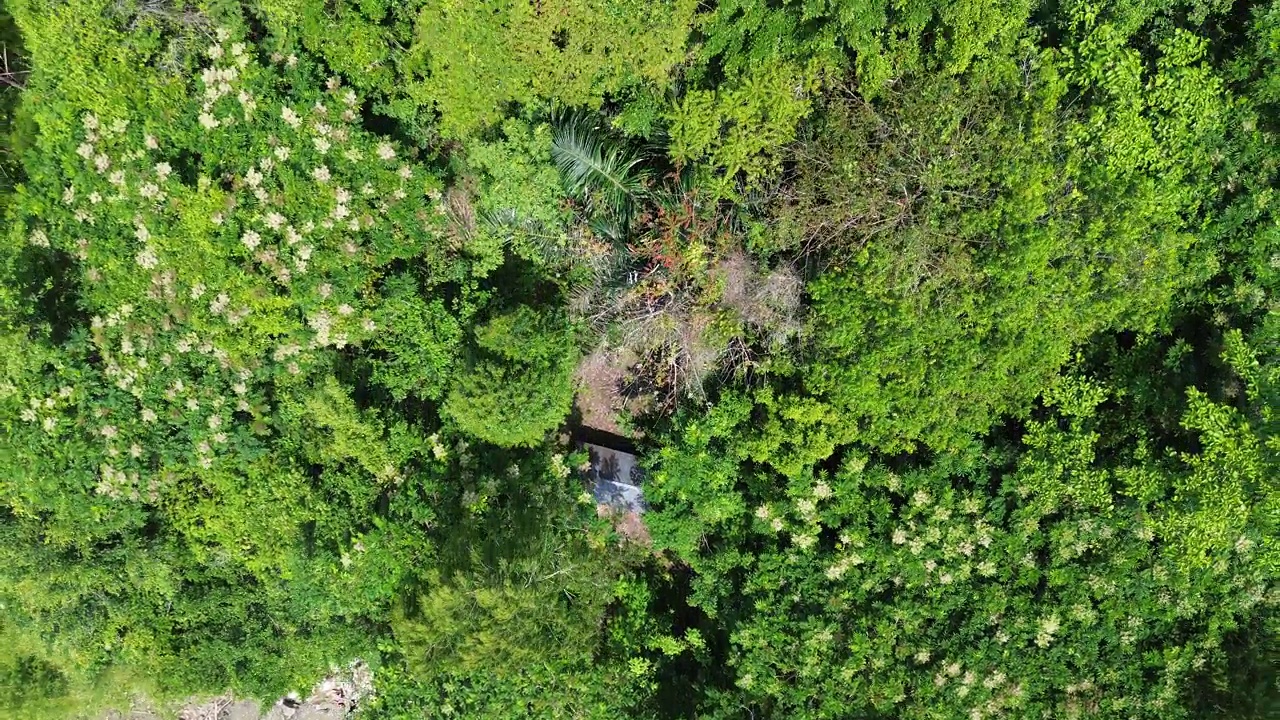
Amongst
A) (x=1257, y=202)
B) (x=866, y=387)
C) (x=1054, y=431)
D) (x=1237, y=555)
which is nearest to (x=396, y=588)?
(x=866, y=387)

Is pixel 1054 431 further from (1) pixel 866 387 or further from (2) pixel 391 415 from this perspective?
(2) pixel 391 415

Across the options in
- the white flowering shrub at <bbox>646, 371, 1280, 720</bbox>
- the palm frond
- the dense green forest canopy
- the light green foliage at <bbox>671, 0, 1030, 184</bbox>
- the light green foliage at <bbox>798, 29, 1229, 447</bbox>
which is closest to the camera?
the light green foliage at <bbox>798, 29, 1229, 447</bbox>

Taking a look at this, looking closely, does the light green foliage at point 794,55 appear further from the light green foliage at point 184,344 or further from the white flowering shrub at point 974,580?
the light green foliage at point 184,344

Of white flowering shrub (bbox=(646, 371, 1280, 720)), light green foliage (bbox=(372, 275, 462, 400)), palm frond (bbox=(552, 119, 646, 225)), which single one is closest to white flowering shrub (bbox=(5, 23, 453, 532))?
light green foliage (bbox=(372, 275, 462, 400))

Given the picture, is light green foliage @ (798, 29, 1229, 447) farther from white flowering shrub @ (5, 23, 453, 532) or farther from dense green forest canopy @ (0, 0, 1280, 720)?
white flowering shrub @ (5, 23, 453, 532)

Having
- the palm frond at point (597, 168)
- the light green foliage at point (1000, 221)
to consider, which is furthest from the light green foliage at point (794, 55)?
the palm frond at point (597, 168)

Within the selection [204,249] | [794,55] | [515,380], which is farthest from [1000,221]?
[204,249]
